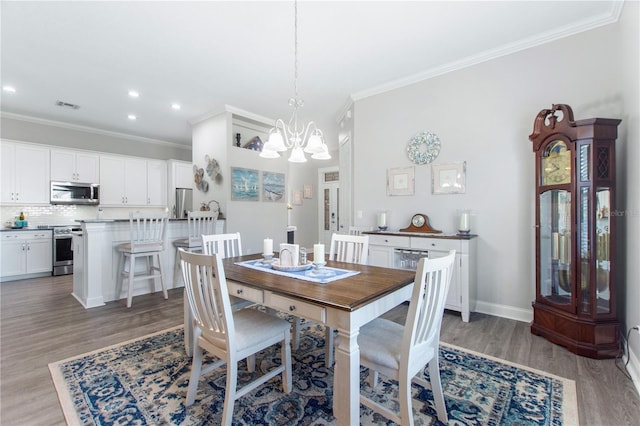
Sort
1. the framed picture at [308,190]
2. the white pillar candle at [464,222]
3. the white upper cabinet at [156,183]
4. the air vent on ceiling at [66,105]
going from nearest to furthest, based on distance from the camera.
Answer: the white pillar candle at [464,222] < the air vent on ceiling at [66,105] < the white upper cabinet at [156,183] < the framed picture at [308,190]

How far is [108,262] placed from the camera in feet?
11.9

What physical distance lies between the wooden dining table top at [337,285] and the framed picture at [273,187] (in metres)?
3.27

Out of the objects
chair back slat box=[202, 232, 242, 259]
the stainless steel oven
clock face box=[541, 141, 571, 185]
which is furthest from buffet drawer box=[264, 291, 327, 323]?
the stainless steel oven

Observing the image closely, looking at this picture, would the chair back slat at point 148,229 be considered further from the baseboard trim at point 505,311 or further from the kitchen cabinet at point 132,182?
the baseboard trim at point 505,311

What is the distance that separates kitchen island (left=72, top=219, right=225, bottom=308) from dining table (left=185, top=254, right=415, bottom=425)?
2537mm

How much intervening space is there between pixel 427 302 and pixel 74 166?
6.56 m

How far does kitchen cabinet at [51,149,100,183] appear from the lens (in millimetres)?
5160

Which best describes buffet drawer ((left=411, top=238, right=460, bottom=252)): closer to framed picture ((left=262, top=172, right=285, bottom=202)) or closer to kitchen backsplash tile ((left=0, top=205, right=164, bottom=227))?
framed picture ((left=262, top=172, right=285, bottom=202))

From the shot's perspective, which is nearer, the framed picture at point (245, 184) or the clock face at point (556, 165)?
the clock face at point (556, 165)

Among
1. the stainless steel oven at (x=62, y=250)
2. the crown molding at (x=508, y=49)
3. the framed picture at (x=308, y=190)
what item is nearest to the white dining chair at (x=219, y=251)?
the crown molding at (x=508, y=49)

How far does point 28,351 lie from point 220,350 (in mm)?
2021

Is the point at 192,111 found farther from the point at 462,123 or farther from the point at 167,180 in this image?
the point at 462,123

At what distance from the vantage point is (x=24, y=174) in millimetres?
4871

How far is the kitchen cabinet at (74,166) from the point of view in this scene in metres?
5.16
